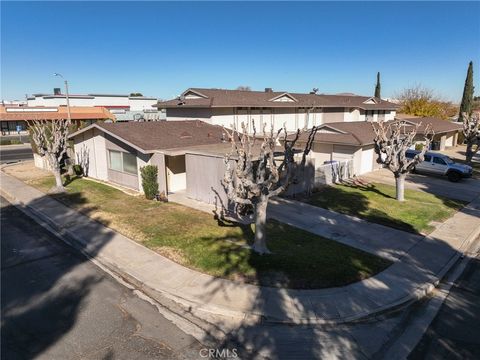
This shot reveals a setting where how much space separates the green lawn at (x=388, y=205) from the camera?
597 inches

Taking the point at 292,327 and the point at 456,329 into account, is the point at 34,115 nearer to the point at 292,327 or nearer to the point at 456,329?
the point at 292,327

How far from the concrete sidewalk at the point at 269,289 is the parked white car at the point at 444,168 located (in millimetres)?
11479

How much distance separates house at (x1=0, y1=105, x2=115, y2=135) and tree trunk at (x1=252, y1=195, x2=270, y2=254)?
49660mm

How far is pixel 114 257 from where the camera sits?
11.2 meters

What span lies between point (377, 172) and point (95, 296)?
23.0 meters

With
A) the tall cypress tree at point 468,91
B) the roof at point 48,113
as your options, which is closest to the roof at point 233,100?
the tall cypress tree at point 468,91

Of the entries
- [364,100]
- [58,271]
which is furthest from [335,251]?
[364,100]

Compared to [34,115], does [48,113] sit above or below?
above

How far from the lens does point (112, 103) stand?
7931 cm

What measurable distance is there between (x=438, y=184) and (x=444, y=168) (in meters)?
2.40

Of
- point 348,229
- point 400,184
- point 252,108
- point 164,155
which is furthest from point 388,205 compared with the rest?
point 252,108

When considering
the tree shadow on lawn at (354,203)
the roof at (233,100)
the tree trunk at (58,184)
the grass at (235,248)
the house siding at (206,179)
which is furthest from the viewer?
the roof at (233,100)

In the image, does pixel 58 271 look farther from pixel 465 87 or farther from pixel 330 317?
pixel 465 87

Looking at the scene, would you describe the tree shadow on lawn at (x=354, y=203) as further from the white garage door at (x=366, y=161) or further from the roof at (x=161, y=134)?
the roof at (x=161, y=134)
